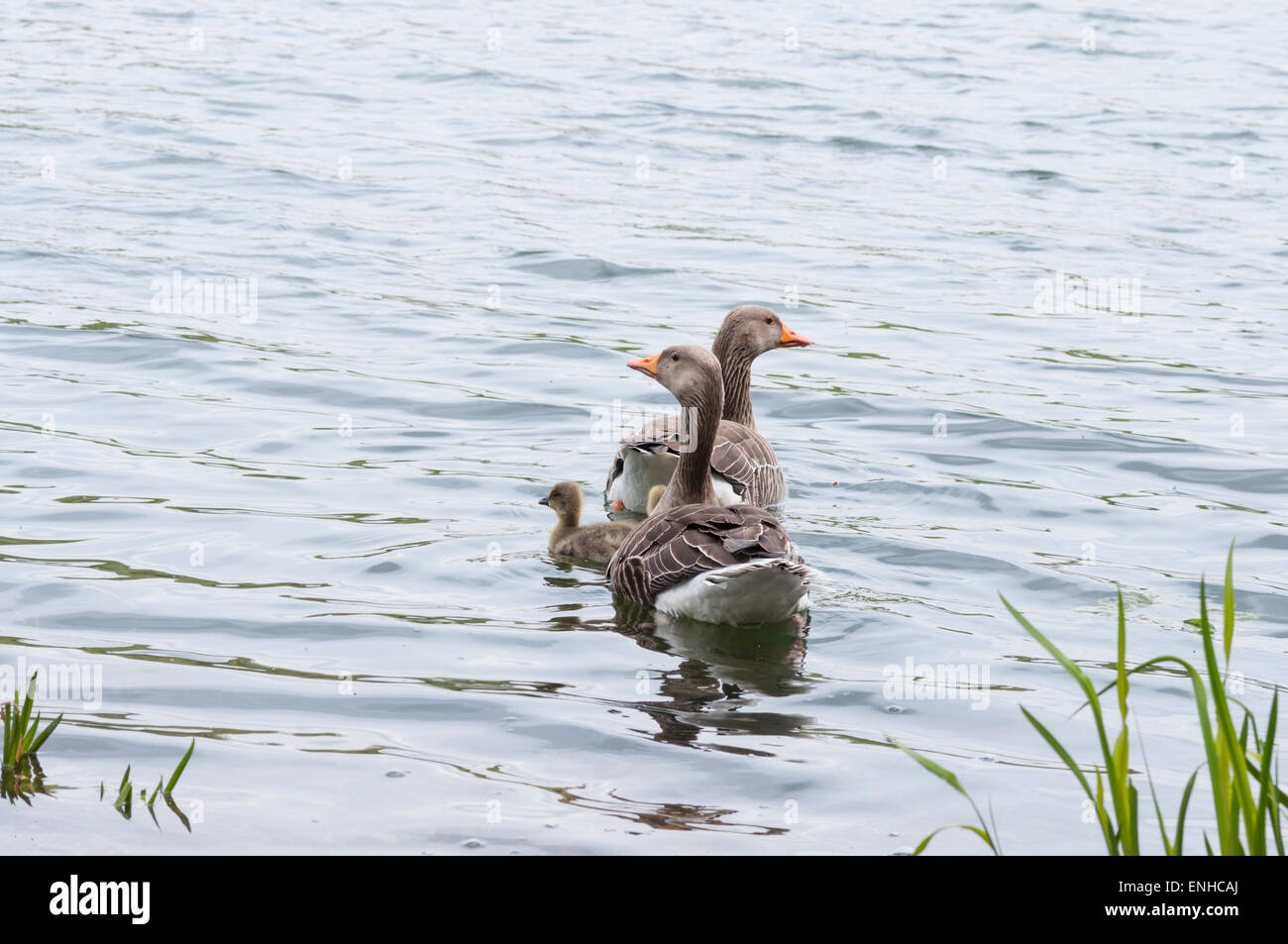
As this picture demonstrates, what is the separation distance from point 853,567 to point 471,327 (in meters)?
6.32

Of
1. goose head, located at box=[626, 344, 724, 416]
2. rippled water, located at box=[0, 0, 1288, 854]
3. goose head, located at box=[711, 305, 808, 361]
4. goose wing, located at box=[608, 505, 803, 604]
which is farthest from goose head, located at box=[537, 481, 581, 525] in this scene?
goose head, located at box=[711, 305, 808, 361]

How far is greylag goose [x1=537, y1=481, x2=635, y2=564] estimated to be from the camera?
353 inches

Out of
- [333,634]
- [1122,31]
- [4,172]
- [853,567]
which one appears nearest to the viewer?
[333,634]

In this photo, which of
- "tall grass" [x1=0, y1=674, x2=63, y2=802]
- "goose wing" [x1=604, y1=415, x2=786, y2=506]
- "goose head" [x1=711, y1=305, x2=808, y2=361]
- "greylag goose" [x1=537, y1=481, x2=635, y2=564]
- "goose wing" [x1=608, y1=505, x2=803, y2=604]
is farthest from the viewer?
"goose head" [x1=711, y1=305, x2=808, y2=361]

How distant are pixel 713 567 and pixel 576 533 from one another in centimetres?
156

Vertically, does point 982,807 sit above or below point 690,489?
below

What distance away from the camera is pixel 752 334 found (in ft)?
36.9

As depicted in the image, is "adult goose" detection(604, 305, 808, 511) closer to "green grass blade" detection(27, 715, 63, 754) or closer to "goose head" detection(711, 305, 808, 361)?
"goose head" detection(711, 305, 808, 361)

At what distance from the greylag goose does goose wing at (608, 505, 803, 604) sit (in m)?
0.50

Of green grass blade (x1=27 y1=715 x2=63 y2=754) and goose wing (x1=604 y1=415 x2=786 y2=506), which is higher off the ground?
goose wing (x1=604 y1=415 x2=786 y2=506)

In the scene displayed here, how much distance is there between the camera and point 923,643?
7562 mm

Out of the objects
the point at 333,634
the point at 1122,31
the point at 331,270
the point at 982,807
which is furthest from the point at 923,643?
the point at 1122,31
